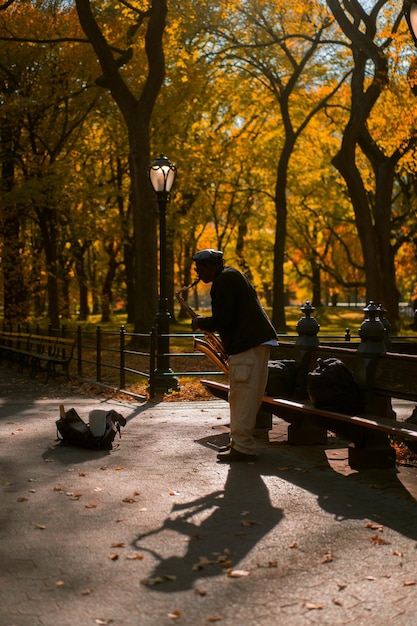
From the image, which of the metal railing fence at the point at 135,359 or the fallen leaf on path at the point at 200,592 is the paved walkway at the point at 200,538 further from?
the metal railing fence at the point at 135,359

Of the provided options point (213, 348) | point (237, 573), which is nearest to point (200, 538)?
point (237, 573)

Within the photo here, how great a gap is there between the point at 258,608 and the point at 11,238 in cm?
2957

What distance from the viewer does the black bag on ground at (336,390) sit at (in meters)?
8.27

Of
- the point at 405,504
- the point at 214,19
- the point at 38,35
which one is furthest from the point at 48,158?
the point at 405,504

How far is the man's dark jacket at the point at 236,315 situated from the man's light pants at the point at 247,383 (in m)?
0.11

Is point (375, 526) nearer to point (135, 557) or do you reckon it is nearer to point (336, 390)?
point (135, 557)

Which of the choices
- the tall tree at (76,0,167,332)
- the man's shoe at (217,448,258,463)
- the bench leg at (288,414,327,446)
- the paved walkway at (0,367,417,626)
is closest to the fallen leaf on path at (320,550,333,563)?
the paved walkway at (0,367,417,626)

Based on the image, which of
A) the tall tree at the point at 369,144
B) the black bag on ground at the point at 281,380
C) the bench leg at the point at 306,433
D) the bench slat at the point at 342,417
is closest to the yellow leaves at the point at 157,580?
the bench slat at the point at 342,417

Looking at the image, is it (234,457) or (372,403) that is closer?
(372,403)

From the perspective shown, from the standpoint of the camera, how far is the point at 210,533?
6.04 metres

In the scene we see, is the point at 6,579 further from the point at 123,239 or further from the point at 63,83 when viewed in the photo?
the point at 123,239

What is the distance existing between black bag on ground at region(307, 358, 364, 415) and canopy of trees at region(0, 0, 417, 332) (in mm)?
12831

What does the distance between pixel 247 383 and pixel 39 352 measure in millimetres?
15222

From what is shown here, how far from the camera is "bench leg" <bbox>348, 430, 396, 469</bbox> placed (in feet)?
26.8
